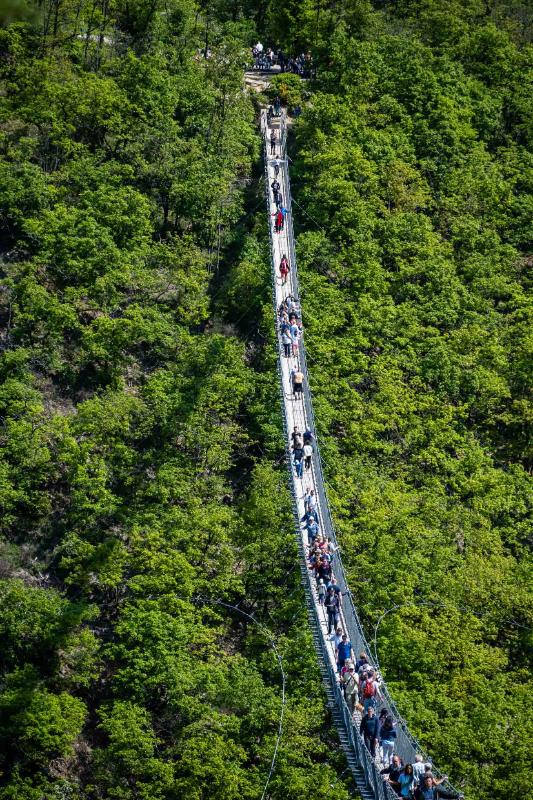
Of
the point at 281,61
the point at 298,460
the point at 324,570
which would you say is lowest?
the point at 324,570

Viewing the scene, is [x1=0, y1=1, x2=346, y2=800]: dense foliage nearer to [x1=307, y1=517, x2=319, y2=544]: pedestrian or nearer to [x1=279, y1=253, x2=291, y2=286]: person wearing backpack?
[x1=279, y1=253, x2=291, y2=286]: person wearing backpack

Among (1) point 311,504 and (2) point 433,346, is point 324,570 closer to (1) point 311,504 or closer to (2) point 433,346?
(1) point 311,504

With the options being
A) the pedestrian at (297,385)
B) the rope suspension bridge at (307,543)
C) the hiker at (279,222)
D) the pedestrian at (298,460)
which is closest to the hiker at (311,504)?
the rope suspension bridge at (307,543)

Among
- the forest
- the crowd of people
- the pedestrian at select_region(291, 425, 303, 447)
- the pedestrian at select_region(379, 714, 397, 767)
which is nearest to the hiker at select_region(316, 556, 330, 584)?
the forest

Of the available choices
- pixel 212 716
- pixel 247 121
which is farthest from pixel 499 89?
pixel 212 716

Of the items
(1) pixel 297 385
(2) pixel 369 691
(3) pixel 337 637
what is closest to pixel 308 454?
(1) pixel 297 385

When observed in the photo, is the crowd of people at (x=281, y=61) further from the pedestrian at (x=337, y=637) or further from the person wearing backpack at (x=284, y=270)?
the pedestrian at (x=337, y=637)

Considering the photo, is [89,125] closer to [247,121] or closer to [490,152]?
[247,121]
